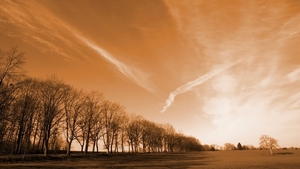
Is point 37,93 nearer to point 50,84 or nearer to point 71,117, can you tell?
point 50,84

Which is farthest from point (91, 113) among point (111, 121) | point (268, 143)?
point (268, 143)

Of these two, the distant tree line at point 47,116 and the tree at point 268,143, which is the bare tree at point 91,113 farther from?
the tree at point 268,143

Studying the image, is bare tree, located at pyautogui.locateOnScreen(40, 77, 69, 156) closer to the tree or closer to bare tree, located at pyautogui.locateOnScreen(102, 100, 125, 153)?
bare tree, located at pyautogui.locateOnScreen(102, 100, 125, 153)

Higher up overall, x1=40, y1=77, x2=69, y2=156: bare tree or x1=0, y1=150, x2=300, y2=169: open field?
x1=40, y1=77, x2=69, y2=156: bare tree

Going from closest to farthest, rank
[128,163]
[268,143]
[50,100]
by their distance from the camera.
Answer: [128,163] < [50,100] < [268,143]

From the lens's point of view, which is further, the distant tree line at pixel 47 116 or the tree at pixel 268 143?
the tree at pixel 268 143

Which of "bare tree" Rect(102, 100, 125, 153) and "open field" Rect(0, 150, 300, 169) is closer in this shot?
"open field" Rect(0, 150, 300, 169)

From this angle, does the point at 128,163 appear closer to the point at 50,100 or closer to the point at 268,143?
the point at 50,100

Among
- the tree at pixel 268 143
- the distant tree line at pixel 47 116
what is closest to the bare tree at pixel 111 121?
the distant tree line at pixel 47 116

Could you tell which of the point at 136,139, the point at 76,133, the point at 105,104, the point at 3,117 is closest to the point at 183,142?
the point at 136,139

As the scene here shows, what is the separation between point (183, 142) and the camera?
607 feet

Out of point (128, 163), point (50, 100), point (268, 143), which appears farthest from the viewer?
point (268, 143)

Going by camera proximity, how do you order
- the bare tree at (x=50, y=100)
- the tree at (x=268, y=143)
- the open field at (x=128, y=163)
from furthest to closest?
the tree at (x=268, y=143)
the bare tree at (x=50, y=100)
the open field at (x=128, y=163)

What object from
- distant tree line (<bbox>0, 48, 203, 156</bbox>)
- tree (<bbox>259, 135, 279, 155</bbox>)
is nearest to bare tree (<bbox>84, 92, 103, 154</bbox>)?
distant tree line (<bbox>0, 48, 203, 156</bbox>)
